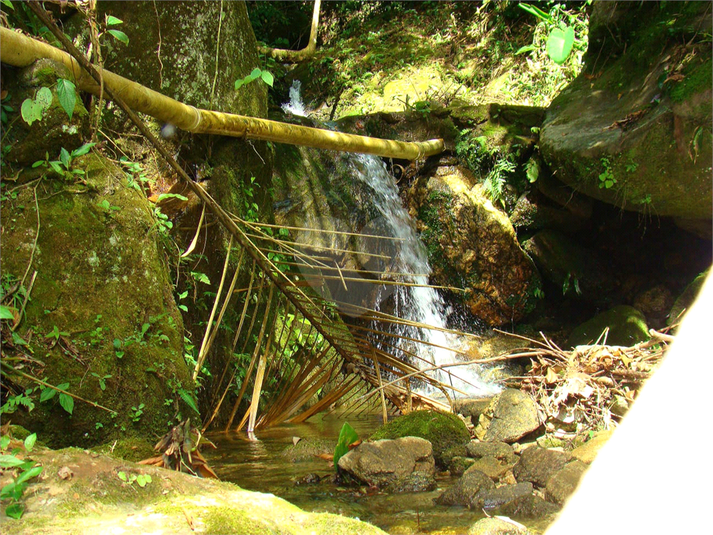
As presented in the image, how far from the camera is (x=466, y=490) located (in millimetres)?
2744

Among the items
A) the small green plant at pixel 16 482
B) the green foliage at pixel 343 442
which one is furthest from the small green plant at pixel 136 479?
the green foliage at pixel 343 442

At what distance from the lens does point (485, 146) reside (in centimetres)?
750

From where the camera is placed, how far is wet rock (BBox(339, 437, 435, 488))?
9.73ft

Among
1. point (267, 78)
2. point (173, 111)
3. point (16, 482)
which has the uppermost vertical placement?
point (267, 78)

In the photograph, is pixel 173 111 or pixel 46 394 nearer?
pixel 46 394

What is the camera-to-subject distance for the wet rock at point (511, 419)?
358 cm

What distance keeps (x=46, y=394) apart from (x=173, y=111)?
1.91m

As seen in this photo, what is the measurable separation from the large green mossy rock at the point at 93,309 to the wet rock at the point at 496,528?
1389 millimetres

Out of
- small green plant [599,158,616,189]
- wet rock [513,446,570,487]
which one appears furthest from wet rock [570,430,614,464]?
small green plant [599,158,616,189]

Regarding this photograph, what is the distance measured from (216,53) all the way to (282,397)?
2571 millimetres

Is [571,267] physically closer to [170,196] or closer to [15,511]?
[170,196]

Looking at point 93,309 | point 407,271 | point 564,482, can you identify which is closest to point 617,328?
point 407,271

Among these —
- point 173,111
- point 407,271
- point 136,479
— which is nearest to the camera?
point 136,479

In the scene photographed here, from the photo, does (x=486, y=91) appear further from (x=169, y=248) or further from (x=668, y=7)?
(x=169, y=248)
